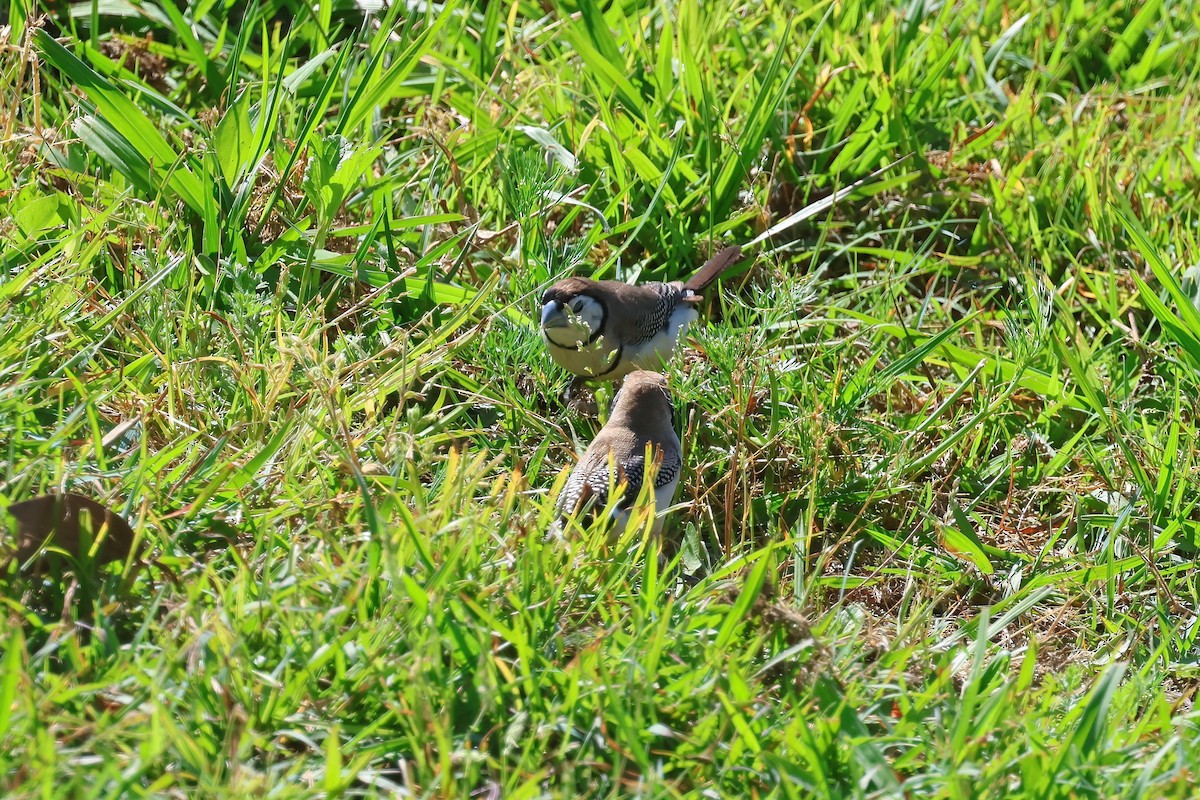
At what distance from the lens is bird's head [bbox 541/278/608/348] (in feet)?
13.3

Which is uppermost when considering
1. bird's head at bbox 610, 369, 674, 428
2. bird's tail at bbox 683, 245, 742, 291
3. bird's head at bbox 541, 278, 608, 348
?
bird's head at bbox 541, 278, 608, 348

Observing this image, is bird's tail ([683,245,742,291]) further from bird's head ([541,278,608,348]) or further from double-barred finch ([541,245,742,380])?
bird's head ([541,278,608,348])

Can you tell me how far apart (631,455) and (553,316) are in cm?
63

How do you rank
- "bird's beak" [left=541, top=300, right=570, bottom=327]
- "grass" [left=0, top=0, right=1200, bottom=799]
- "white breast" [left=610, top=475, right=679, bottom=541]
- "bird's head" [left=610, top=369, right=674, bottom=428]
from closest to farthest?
"grass" [left=0, top=0, right=1200, bottom=799] → "white breast" [left=610, top=475, right=679, bottom=541] → "bird's head" [left=610, top=369, right=674, bottom=428] → "bird's beak" [left=541, top=300, right=570, bottom=327]

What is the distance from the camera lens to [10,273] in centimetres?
337

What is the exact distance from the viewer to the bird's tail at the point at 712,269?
448 cm

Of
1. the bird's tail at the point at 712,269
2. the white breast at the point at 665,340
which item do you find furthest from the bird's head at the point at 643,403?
the bird's tail at the point at 712,269

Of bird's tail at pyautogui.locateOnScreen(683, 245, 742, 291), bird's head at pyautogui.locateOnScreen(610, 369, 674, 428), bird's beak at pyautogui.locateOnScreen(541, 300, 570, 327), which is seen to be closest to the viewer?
bird's head at pyautogui.locateOnScreen(610, 369, 674, 428)

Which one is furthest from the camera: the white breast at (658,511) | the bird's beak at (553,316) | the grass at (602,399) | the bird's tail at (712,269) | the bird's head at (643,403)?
the bird's tail at (712,269)

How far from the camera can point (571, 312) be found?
411cm

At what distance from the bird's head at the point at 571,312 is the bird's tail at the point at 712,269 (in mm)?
424

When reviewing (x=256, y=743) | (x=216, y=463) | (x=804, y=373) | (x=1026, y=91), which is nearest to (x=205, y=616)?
(x=256, y=743)

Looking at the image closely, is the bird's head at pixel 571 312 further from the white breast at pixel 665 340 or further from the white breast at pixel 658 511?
the white breast at pixel 658 511

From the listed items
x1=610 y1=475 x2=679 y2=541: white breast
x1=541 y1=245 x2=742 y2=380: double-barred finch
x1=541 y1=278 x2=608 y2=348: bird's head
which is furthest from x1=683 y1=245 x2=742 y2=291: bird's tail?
x1=610 y1=475 x2=679 y2=541: white breast
